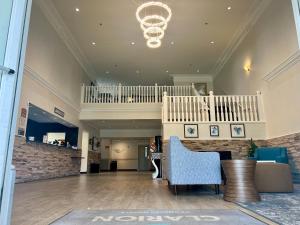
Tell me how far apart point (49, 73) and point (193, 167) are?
235 inches

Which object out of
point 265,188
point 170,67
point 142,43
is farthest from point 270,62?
point 170,67

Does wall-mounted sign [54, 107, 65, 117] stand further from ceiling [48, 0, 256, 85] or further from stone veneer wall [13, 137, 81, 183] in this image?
ceiling [48, 0, 256, 85]

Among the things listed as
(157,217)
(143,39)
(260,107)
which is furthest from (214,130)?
(157,217)

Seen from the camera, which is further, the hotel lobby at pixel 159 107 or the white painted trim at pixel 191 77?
the white painted trim at pixel 191 77

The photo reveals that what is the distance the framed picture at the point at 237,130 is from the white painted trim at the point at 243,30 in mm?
3483

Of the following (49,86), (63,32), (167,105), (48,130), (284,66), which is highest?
(63,32)

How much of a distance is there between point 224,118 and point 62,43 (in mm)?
6648

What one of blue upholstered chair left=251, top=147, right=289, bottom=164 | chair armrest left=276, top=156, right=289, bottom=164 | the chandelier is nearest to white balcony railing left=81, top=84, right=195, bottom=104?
the chandelier

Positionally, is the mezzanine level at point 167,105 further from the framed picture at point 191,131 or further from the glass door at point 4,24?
the glass door at point 4,24

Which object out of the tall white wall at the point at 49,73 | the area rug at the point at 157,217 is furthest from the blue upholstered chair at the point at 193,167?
the tall white wall at the point at 49,73

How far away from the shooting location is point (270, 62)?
6801mm

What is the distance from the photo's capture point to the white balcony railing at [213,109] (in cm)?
769

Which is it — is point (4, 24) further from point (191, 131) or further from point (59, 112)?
point (59, 112)

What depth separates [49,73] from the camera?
756cm
